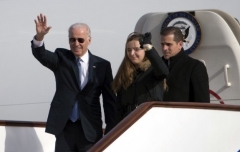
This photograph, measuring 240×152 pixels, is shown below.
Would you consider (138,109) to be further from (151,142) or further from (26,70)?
(26,70)

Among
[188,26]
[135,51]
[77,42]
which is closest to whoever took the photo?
[135,51]

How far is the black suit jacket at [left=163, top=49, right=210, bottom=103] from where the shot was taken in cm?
502

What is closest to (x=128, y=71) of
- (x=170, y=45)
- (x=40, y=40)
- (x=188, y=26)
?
(x=170, y=45)

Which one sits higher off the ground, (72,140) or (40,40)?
(40,40)

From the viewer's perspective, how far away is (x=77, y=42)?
5.02 meters

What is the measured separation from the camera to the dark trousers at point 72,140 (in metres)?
5.04

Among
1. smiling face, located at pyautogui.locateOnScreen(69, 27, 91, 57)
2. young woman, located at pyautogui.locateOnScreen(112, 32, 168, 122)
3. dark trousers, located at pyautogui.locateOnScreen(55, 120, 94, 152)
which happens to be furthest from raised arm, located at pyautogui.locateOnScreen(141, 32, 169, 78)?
dark trousers, located at pyautogui.locateOnScreen(55, 120, 94, 152)

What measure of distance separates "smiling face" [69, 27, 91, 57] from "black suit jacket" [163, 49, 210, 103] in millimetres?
647

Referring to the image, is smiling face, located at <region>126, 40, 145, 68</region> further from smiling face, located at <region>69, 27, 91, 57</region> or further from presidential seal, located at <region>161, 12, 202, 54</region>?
presidential seal, located at <region>161, 12, 202, 54</region>

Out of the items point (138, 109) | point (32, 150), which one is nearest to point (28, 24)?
point (32, 150)

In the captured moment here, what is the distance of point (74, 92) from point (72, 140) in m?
0.35

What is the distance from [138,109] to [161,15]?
2.18 metres

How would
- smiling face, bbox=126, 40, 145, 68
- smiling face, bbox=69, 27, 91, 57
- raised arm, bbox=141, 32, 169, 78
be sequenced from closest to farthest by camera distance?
raised arm, bbox=141, 32, 169, 78 → smiling face, bbox=126, 40, 145, 68 → smiling face, bbox=69, 27, 91, 57

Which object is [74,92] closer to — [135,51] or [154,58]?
[135,51]
